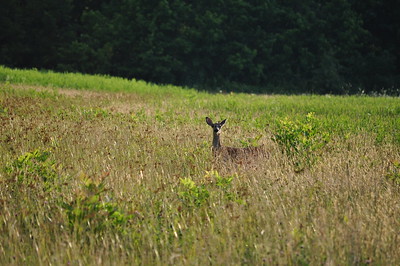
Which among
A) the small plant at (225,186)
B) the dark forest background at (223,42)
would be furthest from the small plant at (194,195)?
the dark forest background at (223,42)

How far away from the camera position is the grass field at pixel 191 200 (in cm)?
329

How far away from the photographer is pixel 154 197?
4.42 m

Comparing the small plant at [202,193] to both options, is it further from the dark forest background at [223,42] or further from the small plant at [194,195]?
the dark forest background at [223,42]

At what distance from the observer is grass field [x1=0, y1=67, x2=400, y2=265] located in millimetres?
3289

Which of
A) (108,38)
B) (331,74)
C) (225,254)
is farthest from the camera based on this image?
(108,38)

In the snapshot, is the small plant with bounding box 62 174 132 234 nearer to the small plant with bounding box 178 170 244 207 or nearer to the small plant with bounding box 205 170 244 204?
the small plant with bounding box 178 170 244 207

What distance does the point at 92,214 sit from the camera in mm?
3545

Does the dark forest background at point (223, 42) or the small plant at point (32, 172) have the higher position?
the dark forest background at point (223, 42)

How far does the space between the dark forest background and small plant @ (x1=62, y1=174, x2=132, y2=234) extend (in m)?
29.2

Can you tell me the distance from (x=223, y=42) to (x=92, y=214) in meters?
33.4

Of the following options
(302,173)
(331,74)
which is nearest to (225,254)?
(302,173)

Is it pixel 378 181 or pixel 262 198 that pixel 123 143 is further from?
pixel 378 181

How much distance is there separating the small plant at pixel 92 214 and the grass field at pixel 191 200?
0.01 metres

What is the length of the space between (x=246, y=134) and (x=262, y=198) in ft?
14.0
